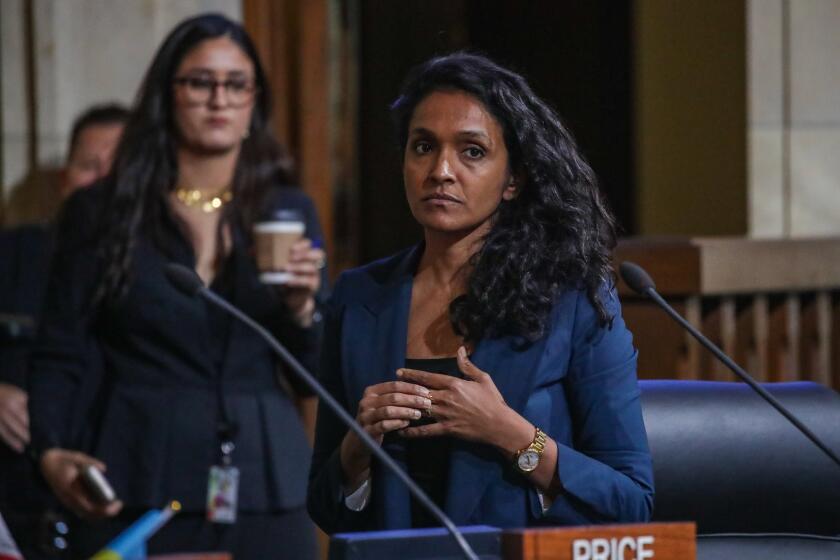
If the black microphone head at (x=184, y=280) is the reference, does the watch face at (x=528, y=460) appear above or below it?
below

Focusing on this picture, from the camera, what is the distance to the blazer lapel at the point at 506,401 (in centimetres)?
233

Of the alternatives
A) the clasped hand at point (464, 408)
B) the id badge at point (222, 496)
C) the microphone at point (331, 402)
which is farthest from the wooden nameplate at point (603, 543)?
the id badge at point (222, 496)

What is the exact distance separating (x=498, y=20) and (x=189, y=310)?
12.2ft

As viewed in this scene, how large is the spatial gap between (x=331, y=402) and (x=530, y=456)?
39 cm

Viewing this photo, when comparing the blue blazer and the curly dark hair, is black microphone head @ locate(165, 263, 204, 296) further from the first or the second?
the curly dark hair

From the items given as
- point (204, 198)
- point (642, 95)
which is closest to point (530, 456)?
point (204, 198)

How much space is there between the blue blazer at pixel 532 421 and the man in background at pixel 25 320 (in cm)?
153

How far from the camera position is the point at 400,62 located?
698cm

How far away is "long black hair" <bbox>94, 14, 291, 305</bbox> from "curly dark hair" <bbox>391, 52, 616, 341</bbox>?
3.63 feet

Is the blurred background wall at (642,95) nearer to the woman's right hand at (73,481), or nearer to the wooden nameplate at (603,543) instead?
the woman's right hand at (73,481)

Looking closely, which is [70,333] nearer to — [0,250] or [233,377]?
[233,377]

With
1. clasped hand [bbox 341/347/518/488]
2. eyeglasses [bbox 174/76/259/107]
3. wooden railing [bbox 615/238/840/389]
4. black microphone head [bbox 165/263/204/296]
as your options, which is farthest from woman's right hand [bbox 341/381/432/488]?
wooden railing [bbox 615/238/840/389]

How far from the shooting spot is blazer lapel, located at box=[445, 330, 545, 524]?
2.33m

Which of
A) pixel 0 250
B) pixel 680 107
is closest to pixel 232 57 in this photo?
pixel 0 250
